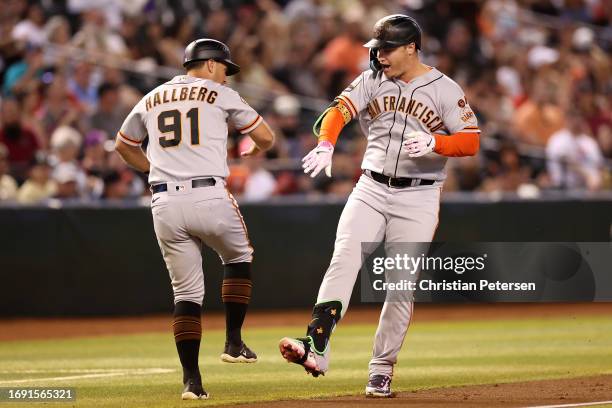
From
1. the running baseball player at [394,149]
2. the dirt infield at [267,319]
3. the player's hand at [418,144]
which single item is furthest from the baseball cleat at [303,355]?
the dirt infield at [267,319]

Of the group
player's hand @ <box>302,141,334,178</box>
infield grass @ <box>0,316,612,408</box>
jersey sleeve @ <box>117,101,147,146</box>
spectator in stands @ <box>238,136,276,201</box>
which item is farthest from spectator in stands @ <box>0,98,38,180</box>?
player's hand @ <box>302,141,334,178</box>

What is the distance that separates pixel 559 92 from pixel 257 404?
45.5 ft

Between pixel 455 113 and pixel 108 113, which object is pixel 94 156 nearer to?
pixel 108 113

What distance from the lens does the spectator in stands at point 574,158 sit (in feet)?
57.8

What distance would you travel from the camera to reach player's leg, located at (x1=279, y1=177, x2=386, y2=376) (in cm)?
692

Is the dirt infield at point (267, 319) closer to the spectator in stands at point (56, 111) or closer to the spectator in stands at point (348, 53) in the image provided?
the spectator in stands at point (56, 111)

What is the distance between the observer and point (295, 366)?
9.71 m

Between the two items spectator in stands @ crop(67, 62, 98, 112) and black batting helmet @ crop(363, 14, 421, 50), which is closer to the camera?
black batting helmet @ crop(363, 14, 421, 50)

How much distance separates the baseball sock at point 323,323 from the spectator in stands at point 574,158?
10638 millimetres

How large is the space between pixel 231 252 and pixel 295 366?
2159 millimetres

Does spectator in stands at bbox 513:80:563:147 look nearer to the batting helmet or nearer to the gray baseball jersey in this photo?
the batting helmet

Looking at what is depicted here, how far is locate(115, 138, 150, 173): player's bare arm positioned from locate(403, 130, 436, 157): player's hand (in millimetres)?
1748

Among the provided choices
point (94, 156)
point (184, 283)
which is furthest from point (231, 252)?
point (94, 156)

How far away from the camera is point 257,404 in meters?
7.26
